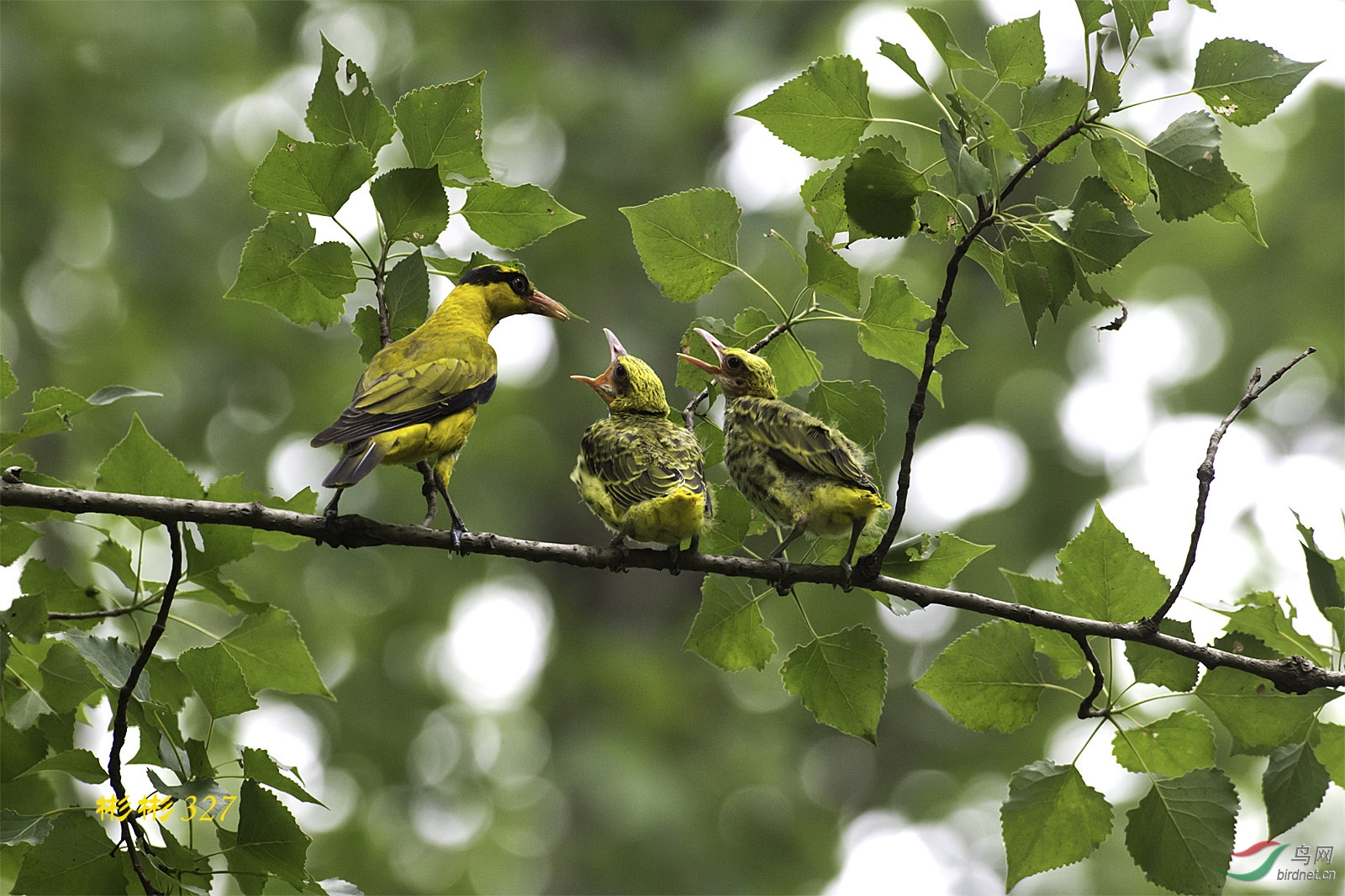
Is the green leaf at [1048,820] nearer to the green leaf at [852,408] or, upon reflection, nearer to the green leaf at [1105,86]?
the green leaf at [852,408]

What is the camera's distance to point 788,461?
3734mm

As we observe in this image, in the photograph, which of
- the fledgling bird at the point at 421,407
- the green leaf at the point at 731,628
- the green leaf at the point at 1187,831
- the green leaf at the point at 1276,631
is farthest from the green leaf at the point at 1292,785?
the fledgling bird at the point at 421,407

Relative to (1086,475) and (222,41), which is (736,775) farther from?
(222,41)

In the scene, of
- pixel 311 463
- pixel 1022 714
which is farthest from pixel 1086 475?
pixel 1022 714

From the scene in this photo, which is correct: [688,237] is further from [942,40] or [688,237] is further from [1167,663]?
[1167,663]

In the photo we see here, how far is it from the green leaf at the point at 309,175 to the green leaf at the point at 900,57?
1.50 m

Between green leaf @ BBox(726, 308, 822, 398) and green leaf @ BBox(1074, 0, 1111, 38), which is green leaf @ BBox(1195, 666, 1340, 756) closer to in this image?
green leaf @ BBox(726, 308, 822, 398)

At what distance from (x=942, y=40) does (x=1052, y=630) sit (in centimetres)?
177

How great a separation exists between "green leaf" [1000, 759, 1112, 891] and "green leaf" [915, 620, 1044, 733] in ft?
0.65

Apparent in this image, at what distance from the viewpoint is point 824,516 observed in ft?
11.8

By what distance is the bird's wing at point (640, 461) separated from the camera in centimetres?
354

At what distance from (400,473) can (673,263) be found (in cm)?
902

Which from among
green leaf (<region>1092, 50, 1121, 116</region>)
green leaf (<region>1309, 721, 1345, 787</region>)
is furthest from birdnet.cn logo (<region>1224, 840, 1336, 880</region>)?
green leaf (<region>1092, 50, 1121, 116</region>)

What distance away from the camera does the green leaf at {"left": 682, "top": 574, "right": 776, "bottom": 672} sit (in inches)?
143
